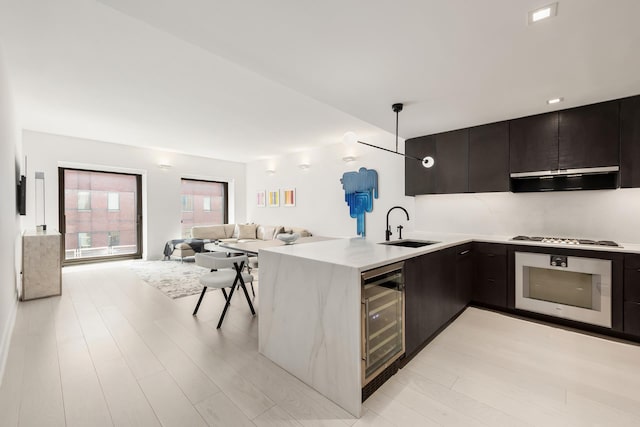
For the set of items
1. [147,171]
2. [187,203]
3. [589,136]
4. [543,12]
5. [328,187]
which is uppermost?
[543,12]

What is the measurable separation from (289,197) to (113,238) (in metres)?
4.10

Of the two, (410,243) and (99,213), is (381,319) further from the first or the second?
(99,213)

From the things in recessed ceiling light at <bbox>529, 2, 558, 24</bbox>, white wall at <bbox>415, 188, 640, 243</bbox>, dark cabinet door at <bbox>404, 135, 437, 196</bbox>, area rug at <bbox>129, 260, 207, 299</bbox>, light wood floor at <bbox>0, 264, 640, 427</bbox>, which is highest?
recessed ceiling light at <bbox>529, 2, 558, 24</bbox>

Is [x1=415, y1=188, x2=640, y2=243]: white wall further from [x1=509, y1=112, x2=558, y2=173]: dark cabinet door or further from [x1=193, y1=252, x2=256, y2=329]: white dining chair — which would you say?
[x1=193, y1=252, x2=256, y2=329]: white dining chair

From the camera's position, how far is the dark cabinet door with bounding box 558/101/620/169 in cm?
262

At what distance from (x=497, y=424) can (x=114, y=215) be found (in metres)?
7.41

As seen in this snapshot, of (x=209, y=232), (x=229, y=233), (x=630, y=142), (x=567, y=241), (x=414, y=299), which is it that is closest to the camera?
(x=414, y=299)

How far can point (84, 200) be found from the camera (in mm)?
5730

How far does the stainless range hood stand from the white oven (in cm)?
87

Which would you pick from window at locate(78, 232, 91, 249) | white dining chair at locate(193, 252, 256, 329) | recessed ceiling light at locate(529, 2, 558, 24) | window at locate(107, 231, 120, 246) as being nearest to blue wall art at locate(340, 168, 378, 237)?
white dining chair at locate(193, 252, 256, 329)

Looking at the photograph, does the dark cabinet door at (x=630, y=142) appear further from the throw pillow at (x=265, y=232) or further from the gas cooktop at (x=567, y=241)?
the throw pillow at (x=265, y=232)

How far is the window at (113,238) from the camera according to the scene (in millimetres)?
6035

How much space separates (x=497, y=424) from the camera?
1502mm


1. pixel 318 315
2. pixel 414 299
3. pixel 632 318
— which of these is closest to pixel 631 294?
pixel 632 318
